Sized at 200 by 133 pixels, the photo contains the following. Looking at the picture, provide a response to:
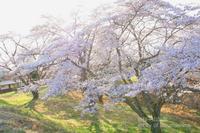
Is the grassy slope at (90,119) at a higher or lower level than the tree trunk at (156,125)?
lower

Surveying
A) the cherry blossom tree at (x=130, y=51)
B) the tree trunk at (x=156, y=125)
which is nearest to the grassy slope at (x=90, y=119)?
the cherry blossom tree at (x=130, y=51)

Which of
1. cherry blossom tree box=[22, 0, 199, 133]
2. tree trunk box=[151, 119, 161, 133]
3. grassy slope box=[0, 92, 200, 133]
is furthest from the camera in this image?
grassy slope box=[0, 92, 200, 133]

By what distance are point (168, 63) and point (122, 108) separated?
14.7 meters

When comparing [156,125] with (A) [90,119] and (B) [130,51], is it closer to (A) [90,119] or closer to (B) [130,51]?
(B) [130,51]

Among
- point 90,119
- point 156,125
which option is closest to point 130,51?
point 156,125

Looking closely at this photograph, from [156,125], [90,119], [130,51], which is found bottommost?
[90,119]

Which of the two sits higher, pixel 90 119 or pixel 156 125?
pixel 156 125

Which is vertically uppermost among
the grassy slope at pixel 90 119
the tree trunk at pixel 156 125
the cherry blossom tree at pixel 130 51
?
the cherry blossom tree at pixel 130 51

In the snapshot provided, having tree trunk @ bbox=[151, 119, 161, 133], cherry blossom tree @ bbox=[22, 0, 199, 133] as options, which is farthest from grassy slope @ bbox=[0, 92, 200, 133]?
tree trunk @ bbox=[151, 119, 161, 133]

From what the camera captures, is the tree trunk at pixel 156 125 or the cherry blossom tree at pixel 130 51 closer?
the cherry blossom tree at pixel 130 51

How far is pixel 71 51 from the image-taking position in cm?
1653

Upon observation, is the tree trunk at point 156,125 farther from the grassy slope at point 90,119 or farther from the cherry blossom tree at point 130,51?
the grassy slope at point 90,119

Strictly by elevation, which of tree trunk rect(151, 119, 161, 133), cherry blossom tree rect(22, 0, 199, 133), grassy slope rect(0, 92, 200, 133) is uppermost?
cherry blossom tree rect(22, 0, 199, 133)

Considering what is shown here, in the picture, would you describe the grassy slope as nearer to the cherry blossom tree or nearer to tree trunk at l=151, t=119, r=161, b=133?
the cherry blossom tree
